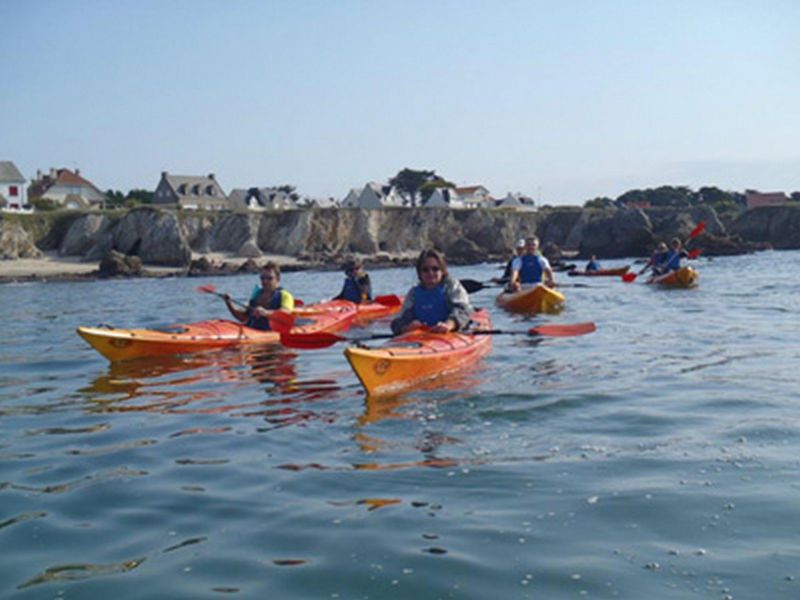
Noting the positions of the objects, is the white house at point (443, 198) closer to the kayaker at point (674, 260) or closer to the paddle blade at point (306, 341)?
the kayaker at point (674, 260)

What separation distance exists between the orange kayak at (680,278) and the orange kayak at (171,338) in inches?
539

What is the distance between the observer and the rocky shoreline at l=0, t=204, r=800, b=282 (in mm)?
47500

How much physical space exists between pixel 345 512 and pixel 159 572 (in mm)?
1192

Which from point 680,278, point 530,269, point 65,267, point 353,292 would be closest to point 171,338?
point 353,292

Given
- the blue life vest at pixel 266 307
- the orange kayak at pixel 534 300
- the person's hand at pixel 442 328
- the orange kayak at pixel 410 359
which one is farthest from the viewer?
the orange kayak at pixel 534 300

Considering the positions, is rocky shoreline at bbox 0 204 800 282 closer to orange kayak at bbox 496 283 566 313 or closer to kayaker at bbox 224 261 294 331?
orange kayak at bbox 496 283 566 313

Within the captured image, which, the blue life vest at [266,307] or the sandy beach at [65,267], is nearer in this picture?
the blue life vest at [266,307]

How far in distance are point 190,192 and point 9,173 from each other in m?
15.4

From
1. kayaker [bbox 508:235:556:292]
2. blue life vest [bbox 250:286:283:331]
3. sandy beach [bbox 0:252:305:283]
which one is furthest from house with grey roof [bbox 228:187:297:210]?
blue life vest [bbox 250:286:283:331]

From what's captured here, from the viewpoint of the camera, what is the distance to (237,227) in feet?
181

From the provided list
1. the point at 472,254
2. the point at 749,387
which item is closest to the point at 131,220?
the point at 472,254

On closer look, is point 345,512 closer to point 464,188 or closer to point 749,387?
point 749,387

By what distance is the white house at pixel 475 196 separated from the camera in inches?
3668

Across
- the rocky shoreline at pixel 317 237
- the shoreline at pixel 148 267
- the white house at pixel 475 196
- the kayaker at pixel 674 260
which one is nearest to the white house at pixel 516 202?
the white house at pixel 475 196
